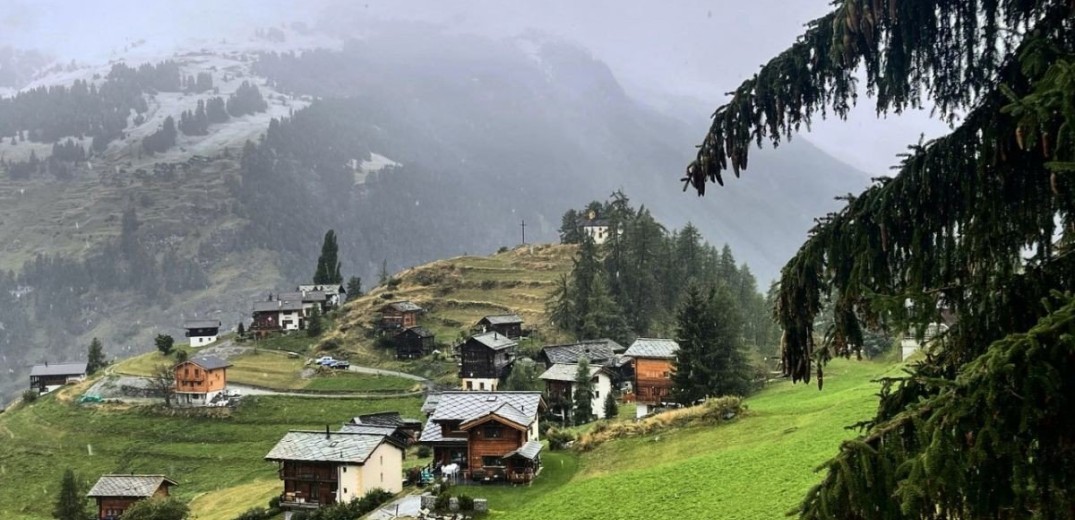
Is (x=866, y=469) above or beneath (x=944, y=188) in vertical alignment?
beneath

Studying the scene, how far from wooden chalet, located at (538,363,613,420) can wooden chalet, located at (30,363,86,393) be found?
8309 centimetres

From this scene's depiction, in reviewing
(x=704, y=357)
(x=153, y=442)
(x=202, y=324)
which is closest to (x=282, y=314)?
(x=202, y=324)

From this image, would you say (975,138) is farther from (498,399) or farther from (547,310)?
(547,310)

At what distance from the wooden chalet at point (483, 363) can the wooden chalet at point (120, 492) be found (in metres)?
37.3

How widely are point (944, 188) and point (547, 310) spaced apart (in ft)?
366

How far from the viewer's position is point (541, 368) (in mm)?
91625

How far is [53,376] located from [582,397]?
9538 centimetres

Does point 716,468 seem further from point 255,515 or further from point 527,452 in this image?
point 255,515

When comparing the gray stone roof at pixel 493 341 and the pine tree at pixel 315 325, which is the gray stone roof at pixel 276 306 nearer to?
the pine tree at pixel 315 325

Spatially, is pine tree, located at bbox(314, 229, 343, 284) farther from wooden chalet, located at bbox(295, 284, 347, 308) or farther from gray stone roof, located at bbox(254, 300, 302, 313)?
gray stone roof, located at bbox(254, 300, 302, 313)

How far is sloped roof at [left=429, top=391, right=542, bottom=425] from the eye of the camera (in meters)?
51.1

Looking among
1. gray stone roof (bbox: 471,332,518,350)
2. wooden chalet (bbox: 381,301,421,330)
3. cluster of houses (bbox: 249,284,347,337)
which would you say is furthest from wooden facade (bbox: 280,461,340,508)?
cluster of houses (bbox: 249,284,347,337)

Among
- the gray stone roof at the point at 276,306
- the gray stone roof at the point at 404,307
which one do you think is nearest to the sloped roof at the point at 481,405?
the gray stone roof at the point at 404,307

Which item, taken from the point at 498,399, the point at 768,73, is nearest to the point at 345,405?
the point at 498,399
